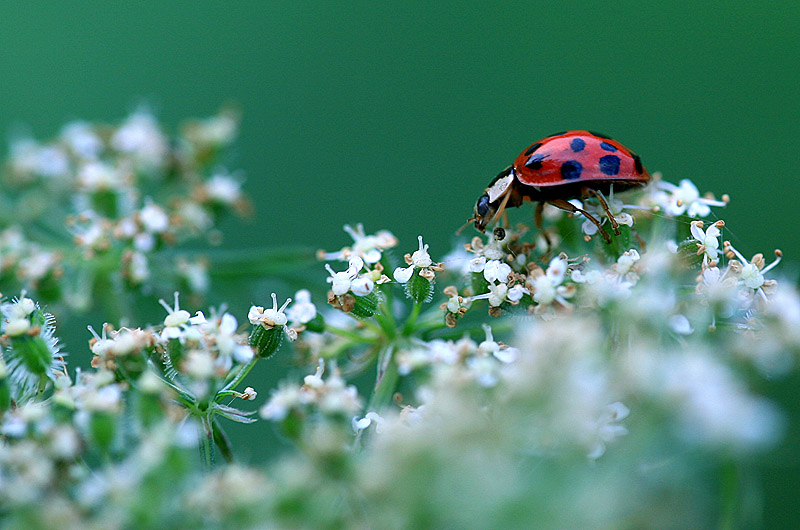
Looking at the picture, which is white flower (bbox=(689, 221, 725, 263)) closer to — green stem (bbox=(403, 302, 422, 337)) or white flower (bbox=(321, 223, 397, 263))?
green stem (bbox=(403, 302, 422, 337))

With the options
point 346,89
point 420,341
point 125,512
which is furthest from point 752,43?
point 125,512

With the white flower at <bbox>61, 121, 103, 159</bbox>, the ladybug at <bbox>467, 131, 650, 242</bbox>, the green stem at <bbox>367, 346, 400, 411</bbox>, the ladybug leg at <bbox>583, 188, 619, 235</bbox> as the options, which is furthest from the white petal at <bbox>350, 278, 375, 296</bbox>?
the white flower at <bbox>61, 121, 103, 159</bbox>

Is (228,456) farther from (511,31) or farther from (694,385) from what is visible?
(511,31)

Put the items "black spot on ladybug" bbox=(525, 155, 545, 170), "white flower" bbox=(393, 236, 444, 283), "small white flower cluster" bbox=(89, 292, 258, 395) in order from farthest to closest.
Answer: "black spot on ladybug" bbox=(525, 155, 545, 170), "white flower" bbox=(393, 236, 444, 283), "small white flower cluster" bbox=(89, 292, 258, 395)

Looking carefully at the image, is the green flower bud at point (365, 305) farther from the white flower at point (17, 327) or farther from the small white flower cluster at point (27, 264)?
the small white flower cluster at point (27, 264)

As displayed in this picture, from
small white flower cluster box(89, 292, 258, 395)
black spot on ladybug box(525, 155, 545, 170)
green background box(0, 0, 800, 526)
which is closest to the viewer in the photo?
small white flower cluster box(89, 292, 258, 395)

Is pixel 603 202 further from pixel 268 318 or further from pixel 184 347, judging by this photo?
pixel 184 347
